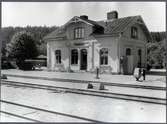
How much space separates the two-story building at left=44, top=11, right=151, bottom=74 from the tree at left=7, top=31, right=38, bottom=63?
22.5 ft

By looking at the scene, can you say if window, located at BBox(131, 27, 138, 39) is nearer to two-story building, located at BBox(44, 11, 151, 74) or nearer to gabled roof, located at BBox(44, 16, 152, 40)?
two-story building, located at BBox(44, 11, 151, 74)

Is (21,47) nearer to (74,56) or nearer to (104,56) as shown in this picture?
(74,56)

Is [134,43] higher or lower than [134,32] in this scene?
lower

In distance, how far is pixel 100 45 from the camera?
1878 centimetres

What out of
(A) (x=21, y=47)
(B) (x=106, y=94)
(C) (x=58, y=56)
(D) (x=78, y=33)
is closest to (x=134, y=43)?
(D) (x=78, y=33)

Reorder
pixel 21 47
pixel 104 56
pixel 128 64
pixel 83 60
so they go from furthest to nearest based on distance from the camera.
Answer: pixel 21 47 → pixel 83 60 → pixel 104 56 → pixel 128 64

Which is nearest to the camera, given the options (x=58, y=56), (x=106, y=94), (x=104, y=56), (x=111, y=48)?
(x=106, y=94)

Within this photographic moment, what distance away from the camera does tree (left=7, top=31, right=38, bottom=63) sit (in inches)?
1113

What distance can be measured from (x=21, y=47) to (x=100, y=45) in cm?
1412

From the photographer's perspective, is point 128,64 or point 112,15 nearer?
point 128,64

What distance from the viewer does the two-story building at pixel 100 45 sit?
59.2ft

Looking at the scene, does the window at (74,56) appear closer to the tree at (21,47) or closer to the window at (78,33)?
the window at (78,33)

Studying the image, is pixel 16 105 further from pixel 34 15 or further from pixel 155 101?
pixel 155 101

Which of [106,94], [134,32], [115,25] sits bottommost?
[106,94]
